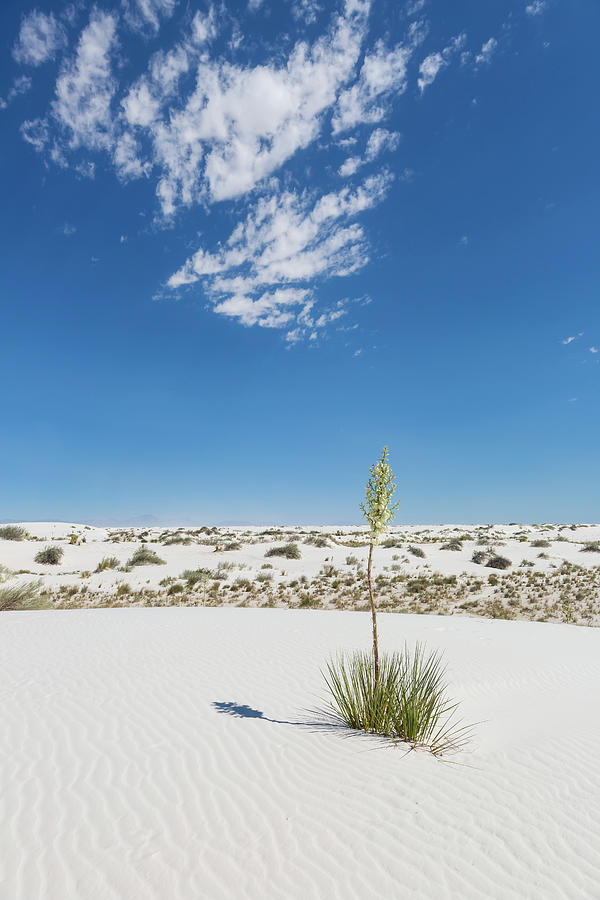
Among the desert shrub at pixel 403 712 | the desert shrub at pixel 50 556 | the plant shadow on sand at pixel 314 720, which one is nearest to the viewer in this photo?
the desert shrub at pixel 403 712

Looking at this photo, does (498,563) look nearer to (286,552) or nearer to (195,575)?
(286,552)

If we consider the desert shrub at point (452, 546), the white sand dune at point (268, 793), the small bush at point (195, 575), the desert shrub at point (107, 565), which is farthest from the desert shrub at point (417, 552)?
the white sand dune at point (268, 793)

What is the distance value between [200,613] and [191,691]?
7776 mm

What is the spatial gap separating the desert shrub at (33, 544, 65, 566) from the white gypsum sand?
13.1 inches

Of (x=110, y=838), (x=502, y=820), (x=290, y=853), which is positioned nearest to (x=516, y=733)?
(x=502, y=820)

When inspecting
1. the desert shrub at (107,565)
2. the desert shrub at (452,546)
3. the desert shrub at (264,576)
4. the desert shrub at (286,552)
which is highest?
the desert shrub at (452,546)

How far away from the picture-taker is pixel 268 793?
394cm

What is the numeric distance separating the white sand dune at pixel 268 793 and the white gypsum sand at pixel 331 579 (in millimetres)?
10721

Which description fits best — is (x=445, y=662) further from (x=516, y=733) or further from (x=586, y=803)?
(x=586, y=803)

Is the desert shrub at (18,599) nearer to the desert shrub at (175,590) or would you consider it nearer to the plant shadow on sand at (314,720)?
the desert shrub at (175,590)

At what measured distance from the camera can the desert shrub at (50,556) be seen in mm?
26031

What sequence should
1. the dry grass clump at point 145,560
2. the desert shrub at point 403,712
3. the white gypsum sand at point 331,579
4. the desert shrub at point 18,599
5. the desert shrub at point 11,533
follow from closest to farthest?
the desert shrub at point 403,712 < the desert shrub at point 18,599 < the white gypsum sand at point 331,579 < the dry grass clump at point 145,560 < the desert shrub at point 11,533

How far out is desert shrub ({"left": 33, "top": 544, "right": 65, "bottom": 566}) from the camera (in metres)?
26.0

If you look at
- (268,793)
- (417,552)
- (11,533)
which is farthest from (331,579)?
(11,533)
